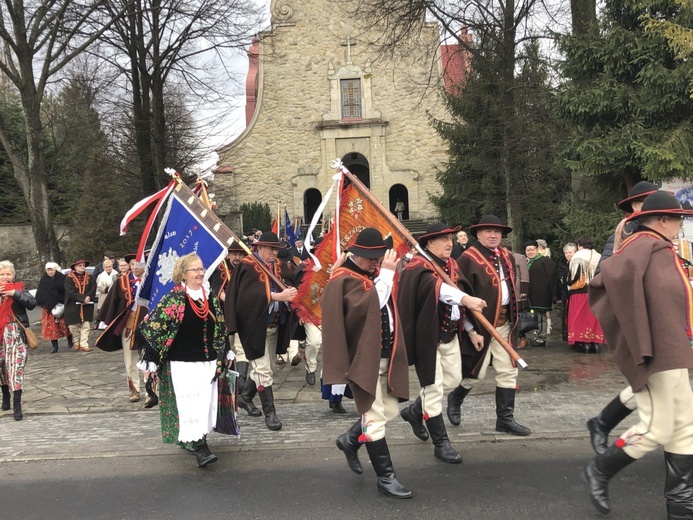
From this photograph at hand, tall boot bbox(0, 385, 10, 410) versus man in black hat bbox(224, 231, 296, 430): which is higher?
man in black hat bbox(224, 231, 296, 430)

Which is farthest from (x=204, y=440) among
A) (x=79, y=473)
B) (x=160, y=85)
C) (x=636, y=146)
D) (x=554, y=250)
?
(x=160, y=85)

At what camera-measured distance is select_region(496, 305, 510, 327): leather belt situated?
18.8 ft

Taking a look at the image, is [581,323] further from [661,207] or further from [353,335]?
[353,335]

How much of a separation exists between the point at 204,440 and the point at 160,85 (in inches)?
636

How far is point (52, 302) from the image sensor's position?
12.8 metres

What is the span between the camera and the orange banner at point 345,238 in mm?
5504

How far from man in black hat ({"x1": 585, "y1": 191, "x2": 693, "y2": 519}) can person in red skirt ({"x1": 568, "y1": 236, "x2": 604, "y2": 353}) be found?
5.92m

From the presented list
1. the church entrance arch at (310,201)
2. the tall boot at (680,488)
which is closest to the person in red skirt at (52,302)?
the tall boot at (680,488)

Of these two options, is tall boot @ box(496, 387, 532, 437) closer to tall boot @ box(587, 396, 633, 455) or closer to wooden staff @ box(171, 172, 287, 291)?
tall boot @ box(587, 396, 633, 455)

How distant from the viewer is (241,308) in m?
6.43

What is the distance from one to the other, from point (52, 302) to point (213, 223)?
→ 325 inches

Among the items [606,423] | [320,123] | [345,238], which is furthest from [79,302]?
[320,123]

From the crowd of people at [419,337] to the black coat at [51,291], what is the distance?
18.1 feet

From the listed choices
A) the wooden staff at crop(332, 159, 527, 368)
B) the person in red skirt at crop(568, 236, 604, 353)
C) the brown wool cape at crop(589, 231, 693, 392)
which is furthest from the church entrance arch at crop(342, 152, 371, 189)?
the brown wool cape at crop(589, 231, 693, 392)
